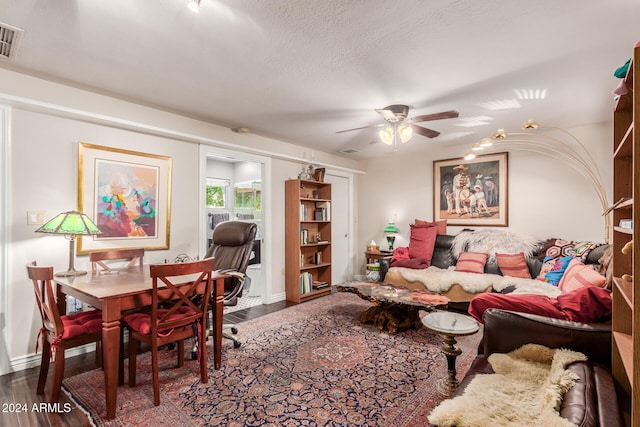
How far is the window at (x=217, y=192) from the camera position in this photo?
20.6 ft

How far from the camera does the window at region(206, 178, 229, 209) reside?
6.29 meters

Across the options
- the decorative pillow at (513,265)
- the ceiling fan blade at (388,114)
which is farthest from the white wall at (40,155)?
the decorative pillow at (513,265)

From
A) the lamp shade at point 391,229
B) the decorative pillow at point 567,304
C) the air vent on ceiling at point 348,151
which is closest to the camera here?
the decorative pillow at point 567,304

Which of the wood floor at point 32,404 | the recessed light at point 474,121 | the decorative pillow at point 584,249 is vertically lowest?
the wood floor at point 32,404

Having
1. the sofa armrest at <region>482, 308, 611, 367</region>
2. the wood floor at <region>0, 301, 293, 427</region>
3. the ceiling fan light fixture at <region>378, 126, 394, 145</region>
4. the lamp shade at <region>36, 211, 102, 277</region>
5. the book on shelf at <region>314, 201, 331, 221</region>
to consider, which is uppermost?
the ceiling fan light fixture at <region>378, 126, 394, 145</region>

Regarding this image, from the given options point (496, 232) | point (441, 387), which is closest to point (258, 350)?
point (441, 387)

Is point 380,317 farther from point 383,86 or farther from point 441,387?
point 383,86

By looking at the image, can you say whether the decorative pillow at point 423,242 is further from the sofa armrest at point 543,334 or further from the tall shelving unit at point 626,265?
the tall shelving unit at point 626,265

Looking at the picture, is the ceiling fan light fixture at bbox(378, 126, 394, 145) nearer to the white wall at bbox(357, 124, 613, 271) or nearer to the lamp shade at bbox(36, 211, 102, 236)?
the white wall at bbox(357, 124, 613, 271)

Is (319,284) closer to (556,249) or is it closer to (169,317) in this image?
(169,317)

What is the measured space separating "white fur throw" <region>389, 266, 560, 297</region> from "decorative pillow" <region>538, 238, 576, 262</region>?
474mm

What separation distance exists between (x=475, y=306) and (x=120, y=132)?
3.56 meters

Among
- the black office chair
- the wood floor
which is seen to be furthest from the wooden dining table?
the black office chair

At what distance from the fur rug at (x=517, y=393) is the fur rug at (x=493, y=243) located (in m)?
2.94
